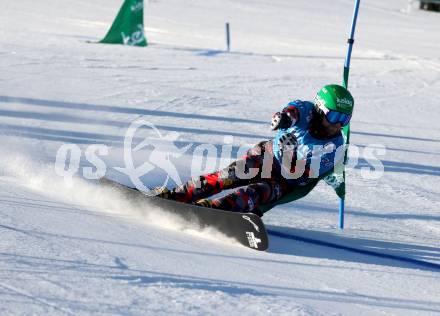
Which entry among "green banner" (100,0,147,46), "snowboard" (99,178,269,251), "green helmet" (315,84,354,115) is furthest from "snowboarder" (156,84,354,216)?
"green banner" (100,0,147,46)

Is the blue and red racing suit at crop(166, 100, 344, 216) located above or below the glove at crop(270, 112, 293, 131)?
below

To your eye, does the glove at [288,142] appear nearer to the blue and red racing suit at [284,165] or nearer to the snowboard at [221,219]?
the blue and red racing suit at [284,165]

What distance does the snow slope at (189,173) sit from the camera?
401cm

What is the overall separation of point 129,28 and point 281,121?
36.1ft

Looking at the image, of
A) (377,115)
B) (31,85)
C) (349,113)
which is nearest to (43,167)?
(349,113)

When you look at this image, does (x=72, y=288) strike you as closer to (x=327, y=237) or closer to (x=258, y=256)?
(x=258, y=256)

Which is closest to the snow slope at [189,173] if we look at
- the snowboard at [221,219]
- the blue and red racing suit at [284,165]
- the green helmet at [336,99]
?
the snowboard at [221,219]

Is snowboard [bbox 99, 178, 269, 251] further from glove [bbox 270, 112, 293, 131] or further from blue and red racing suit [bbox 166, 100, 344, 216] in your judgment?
glove [bbox 270, 112, 293, 131]

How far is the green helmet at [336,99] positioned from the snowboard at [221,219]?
3.83 feet

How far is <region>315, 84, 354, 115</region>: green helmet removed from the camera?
5.57 meters

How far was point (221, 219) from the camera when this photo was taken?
5.18m

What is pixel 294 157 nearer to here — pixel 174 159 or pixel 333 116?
pixel 333 116

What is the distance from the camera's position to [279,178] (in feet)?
18.8

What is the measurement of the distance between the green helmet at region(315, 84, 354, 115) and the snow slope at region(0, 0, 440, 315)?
40.4 inches
